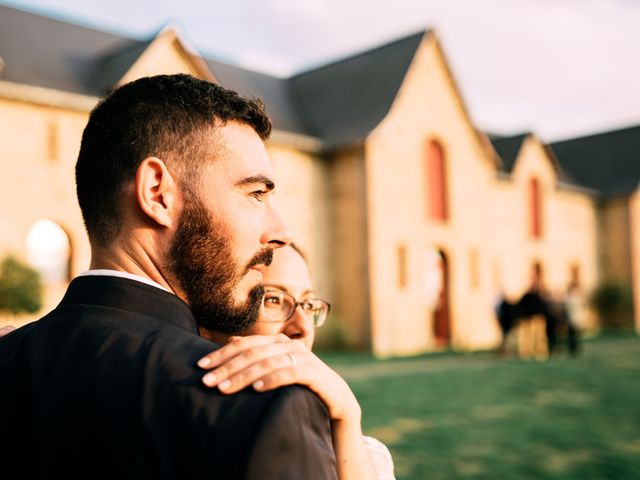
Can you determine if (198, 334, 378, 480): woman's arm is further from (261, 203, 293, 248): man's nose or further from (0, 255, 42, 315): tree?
(0, 255, 42, 315): tree

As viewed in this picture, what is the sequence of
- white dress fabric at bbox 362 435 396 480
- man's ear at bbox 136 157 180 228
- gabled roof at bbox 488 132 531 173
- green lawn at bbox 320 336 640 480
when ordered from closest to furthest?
man's ear at bbox 136 157 180 228
white dress fabric at bbox 362 435 396 480
green lawn at bbox 320 336 640 480
gabled roof at bbox 488 132 531 173

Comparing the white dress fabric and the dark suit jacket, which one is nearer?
the dark suit jacket

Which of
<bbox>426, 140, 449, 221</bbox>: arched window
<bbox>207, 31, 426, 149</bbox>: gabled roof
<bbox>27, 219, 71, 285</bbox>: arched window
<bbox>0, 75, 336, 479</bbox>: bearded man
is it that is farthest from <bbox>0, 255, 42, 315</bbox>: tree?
<bbox>0, 75, 336, 479</bbox>: bearded man

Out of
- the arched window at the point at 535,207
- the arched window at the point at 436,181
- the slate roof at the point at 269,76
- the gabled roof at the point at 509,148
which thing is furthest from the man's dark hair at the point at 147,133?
the arched window at the point at 535,207

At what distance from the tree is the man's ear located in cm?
1489

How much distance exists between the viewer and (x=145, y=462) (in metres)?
1.25

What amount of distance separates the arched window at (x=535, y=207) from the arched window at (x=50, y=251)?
21.8 m

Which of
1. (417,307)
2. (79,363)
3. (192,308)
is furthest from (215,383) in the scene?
(417,307)

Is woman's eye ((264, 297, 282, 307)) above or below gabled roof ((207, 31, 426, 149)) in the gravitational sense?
below

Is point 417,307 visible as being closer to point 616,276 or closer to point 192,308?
point 616,276

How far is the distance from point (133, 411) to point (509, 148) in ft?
108

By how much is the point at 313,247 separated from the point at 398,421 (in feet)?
44.1

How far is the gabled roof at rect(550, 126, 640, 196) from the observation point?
36.6m

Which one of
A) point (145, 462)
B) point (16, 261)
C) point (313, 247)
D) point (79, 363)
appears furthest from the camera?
point (313, 247)
